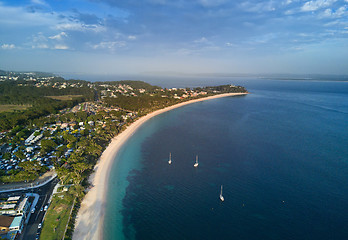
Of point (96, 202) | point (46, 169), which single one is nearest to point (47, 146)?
point (46, 169)

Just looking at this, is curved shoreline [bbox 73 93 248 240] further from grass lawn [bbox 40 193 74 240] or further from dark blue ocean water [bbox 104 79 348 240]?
grass lawn [bbox 40 193 74 240]

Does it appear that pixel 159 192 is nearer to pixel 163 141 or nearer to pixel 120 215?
pixel 120 215

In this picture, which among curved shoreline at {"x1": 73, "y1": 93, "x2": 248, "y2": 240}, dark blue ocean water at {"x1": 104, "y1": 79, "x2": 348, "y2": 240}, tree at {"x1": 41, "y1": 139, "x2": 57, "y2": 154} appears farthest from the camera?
tree at {"x1": 41, "y1": 139, "x2": 57, "y2": 154}

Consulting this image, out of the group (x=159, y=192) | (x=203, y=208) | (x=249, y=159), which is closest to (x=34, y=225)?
(x=159, y=192)

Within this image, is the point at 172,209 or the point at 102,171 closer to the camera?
the point at 172,209

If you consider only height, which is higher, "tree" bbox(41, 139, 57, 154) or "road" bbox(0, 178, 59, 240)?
"tree" bbox(41, 139, 57, 154)

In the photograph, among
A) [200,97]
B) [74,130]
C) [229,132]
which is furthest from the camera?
[200,97]

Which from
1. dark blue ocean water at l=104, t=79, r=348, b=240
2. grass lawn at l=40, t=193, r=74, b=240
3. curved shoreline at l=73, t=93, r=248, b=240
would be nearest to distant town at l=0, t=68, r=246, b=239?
grass lawn at l=40, t=193, r=74, b=240
